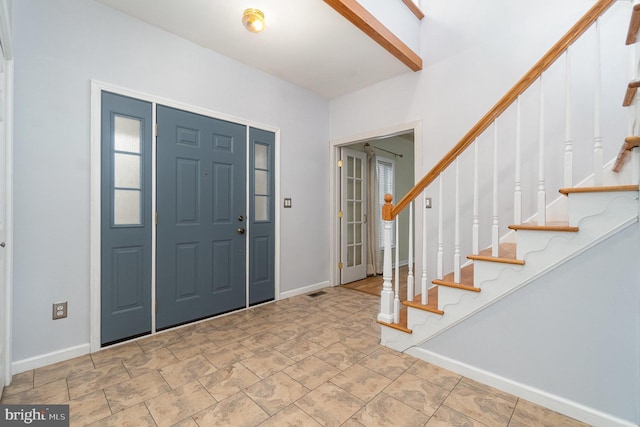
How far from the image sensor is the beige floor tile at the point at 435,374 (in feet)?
5.62

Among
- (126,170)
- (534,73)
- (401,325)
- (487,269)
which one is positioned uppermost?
(534,73)

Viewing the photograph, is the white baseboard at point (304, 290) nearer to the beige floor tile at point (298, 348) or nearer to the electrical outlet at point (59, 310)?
the beige floor tile at point (298, 348)

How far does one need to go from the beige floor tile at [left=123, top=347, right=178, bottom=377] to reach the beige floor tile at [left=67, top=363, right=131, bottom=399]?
0.04 metres

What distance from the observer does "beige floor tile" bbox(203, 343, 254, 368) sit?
1.95 m

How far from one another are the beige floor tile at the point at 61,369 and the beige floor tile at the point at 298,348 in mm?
1298

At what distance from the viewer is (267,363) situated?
6.36ft

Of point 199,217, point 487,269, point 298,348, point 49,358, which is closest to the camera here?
point 487,269

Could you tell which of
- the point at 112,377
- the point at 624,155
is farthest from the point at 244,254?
the point at 624,155

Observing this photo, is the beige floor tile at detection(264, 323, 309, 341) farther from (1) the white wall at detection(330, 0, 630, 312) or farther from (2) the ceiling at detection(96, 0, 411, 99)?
(2) the ceiling at detection(96, 0, 411, 99)

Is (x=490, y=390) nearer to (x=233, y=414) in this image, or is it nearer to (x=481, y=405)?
(x=481, y=405)

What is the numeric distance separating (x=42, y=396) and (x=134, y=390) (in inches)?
19.4

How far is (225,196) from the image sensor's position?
9.21 feet

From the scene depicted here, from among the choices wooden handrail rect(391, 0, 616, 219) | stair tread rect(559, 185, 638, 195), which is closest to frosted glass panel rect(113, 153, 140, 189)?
wooden handrail rect(391, 0, 616, 219)

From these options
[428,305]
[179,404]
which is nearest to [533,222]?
[428,305]
